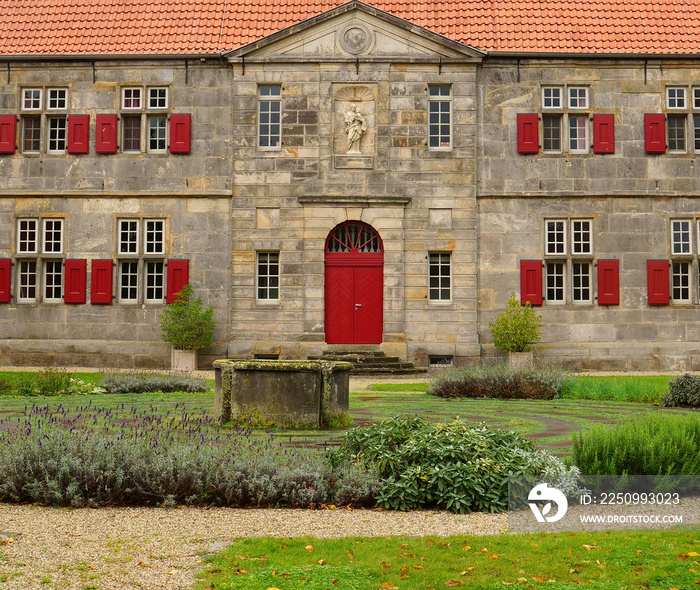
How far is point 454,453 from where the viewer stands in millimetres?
6988

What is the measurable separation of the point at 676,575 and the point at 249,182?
17585 mm

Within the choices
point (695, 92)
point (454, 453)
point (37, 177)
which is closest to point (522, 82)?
point (695, 92)

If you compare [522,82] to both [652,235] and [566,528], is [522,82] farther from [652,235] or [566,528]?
[566,528]

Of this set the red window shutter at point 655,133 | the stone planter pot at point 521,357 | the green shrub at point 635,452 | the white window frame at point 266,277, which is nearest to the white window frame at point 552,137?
the red window shutter at point 655,133

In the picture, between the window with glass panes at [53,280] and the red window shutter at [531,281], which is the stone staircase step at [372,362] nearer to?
the red window shutter at [531,281]

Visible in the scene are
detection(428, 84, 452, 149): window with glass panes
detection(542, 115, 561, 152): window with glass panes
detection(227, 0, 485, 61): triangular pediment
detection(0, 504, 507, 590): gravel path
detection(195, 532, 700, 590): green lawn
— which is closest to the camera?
detection(195, 532, 700, 590): green lawn

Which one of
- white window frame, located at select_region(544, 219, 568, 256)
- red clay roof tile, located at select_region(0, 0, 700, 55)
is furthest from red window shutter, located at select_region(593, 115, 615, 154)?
white window frame, located at select_region(544, 219, 568, 256)

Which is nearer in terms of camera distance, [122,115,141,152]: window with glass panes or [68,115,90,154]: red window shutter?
[68,115,90,154]: red window shutter

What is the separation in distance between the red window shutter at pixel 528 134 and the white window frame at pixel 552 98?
561 mm

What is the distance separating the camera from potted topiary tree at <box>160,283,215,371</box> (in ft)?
66.6

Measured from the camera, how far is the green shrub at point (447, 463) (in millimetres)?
6727

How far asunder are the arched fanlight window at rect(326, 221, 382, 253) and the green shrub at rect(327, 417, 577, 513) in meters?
14.0

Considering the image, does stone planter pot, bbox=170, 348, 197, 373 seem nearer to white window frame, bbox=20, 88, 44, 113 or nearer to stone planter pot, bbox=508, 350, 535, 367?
white window frame, bbox=20, 88, 44, 113

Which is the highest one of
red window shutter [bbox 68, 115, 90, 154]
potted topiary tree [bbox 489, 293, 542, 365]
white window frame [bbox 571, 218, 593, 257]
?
red window shutter [bbox 68, 115, 90, 154]
